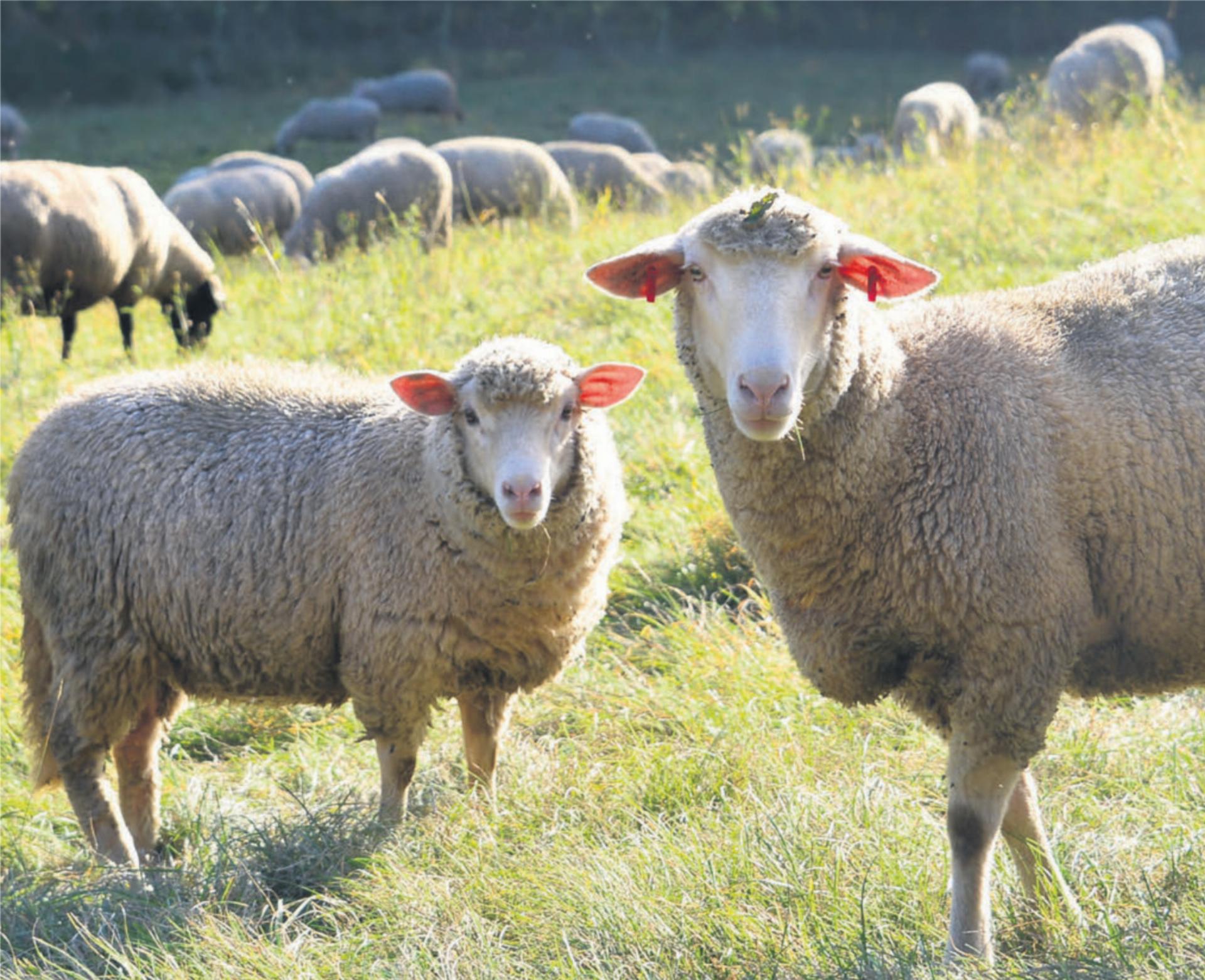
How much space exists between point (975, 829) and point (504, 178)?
10.7 m

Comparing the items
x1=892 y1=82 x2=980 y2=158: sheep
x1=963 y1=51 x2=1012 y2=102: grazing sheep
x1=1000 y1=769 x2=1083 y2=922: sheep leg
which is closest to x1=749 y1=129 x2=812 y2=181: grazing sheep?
x1=892 y1=82 x2=980 y2=158: sheep

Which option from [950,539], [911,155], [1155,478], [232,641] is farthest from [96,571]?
[911,155]

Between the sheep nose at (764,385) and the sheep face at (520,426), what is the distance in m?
1.13

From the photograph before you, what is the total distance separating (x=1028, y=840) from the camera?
288cm

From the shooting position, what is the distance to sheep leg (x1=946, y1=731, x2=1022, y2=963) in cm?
269

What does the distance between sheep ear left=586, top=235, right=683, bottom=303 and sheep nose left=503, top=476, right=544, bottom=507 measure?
714 mm

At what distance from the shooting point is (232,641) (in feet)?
13.1

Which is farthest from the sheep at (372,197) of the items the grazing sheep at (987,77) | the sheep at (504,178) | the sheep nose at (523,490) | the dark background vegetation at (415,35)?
the dark background vegetation at (415,35)

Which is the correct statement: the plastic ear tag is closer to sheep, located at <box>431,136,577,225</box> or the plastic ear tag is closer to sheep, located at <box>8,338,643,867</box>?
sheep, located at <box>8,338,643,867</box>

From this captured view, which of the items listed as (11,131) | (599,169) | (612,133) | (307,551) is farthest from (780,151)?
(11,131)

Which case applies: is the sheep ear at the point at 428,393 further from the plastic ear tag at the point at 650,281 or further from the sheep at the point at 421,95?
the sheep at the point at 421,95

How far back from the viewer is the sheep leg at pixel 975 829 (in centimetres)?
269

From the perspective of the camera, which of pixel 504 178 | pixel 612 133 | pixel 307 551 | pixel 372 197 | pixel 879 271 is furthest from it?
pixel 612 133

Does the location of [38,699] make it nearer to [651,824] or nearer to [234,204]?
[651,824]
